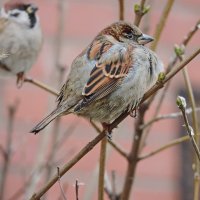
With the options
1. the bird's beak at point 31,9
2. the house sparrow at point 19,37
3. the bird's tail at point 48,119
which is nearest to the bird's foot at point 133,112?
the bird's tail at point 48,119

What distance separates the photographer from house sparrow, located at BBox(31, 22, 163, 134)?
136cm

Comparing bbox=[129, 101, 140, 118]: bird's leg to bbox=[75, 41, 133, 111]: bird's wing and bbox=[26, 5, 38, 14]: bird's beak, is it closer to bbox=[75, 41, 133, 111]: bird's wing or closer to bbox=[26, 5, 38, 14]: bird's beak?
bbox=[75, 41, 133, 111]: bird's wing

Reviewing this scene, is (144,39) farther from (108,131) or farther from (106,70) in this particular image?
(108,131)

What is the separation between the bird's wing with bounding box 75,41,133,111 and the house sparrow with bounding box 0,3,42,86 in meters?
0.50

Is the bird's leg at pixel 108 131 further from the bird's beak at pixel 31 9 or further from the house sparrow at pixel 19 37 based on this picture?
the bird's beak at pixel 31 9

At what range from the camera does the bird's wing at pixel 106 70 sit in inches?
53.4

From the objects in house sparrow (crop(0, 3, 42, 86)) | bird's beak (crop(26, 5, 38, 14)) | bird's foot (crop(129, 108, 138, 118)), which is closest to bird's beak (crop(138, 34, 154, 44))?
bird's foot (crop(129, 108, 138, 118))

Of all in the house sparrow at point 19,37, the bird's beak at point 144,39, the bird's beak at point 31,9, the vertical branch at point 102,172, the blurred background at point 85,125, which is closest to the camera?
the vertical branch at point 102,172

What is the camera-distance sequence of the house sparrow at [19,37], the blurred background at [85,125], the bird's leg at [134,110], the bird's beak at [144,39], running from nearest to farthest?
the bird's leg at [134,110], the bird's beak at [144,39], the house sparrow at [19,37], the blurred background at [85,125]

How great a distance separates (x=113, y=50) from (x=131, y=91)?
0.10 meters

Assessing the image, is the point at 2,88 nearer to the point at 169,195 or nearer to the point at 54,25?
the point at 54,25

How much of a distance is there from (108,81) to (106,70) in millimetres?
22

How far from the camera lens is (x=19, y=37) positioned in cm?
205

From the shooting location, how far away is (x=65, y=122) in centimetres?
237
